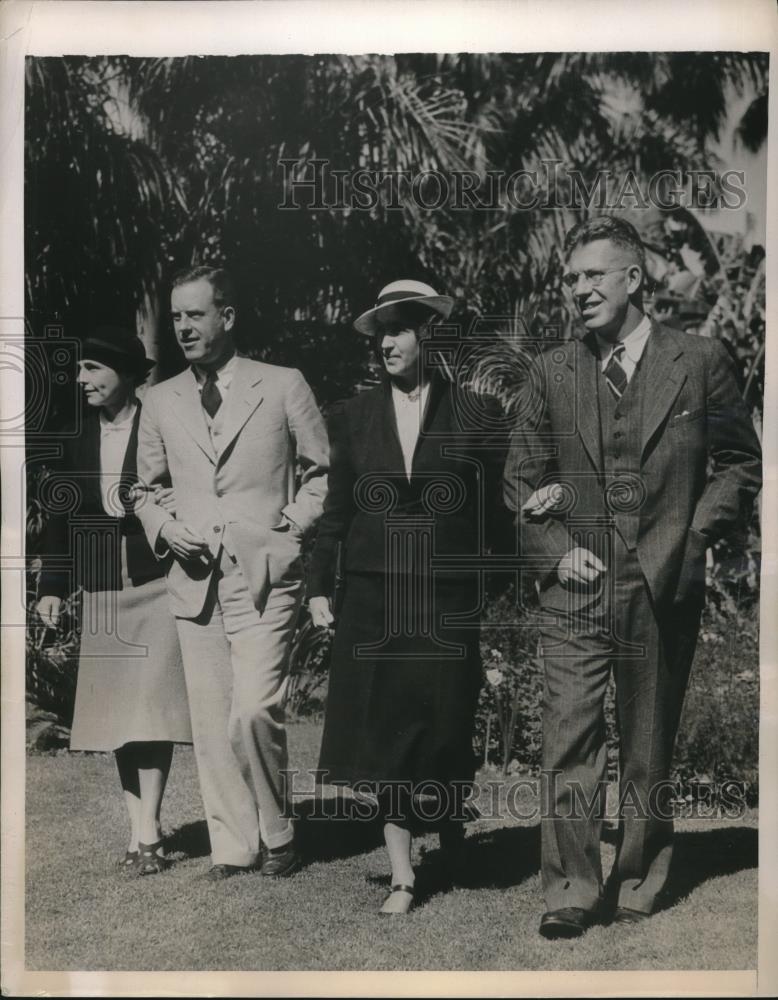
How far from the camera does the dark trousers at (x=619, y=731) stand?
16.1 ft

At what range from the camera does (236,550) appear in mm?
4977

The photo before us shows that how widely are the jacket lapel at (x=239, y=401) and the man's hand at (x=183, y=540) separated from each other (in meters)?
0.32

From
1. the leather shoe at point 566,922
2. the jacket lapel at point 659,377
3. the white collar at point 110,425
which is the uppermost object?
the jacket lapel at point 659,377

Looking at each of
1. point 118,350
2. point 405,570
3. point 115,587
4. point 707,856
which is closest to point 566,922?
point 707,856

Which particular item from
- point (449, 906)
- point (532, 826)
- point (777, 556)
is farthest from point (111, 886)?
point (777, 556)

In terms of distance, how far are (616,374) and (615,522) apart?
0.58 m

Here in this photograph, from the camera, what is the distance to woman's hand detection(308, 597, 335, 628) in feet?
16.2

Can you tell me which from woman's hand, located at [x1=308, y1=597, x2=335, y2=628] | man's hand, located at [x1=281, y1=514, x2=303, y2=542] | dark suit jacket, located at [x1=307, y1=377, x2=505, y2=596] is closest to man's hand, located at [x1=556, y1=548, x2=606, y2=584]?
dark suit jacket, located at [x1=307, y1=377, x2=505, y2=596]

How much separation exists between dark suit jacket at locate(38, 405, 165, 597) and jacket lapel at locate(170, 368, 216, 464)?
0.31 metres

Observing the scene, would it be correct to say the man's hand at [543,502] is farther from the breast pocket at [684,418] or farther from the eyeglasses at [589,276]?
the eyeglasses at [589,276]

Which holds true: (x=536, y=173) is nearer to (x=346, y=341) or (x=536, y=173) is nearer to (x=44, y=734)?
(x=346, y=341)

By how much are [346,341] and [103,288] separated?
0.98 m

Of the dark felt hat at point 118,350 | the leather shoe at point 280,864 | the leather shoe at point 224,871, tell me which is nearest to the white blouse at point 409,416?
the dark felt hat at point 118,350

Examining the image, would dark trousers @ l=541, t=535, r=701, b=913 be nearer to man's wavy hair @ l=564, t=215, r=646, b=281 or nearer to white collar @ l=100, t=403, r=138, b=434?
man's wavy hair @ l=564, t=215, r=646, b=281
